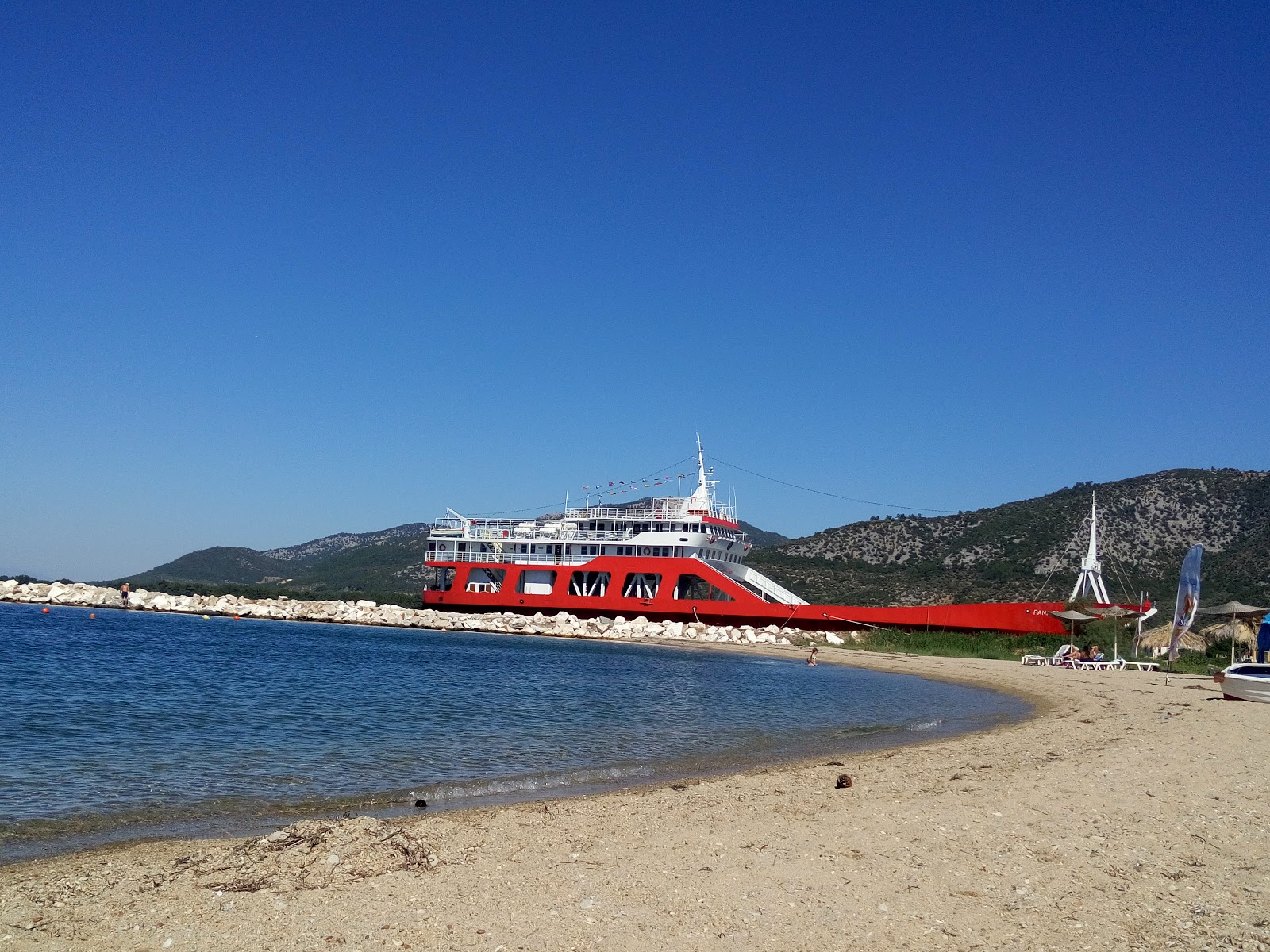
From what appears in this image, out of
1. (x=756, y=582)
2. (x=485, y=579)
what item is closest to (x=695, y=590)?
(x=756, y=582)

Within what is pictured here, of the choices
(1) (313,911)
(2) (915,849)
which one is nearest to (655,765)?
(2) (915,849)

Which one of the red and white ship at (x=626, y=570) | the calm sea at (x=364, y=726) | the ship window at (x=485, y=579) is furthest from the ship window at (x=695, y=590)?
the calm sea at (x=364, y=726)

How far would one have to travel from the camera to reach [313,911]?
4699 millimetres

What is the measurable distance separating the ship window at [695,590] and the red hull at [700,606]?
0.62 meters

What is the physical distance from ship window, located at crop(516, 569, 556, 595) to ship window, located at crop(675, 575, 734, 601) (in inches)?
258

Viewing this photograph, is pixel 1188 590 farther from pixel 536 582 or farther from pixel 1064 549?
pixel 1064 549

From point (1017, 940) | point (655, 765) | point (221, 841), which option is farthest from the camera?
point (655, 765)

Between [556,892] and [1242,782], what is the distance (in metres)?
6.53

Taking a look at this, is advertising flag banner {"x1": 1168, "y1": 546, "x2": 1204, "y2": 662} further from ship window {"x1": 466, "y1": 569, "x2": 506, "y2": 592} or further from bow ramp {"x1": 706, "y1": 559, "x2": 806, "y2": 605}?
ship window {"x1": 466, "y1": 569, "x2": 506, "y2": 592}

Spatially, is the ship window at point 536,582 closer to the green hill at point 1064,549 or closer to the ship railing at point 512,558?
the ship railing at point 512,558

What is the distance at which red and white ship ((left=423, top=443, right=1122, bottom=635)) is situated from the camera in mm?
41594

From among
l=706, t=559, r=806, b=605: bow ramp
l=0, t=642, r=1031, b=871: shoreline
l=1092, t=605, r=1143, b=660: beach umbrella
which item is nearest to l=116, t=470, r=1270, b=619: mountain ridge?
l=706, t=559, r=806, b=605: bow ramp

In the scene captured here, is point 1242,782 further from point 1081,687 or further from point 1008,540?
point 1008,540

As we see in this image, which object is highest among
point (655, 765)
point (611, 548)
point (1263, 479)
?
point (1263, 479)
